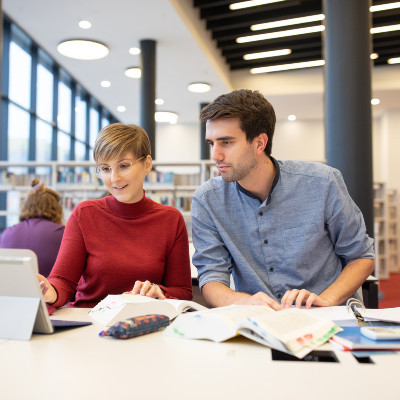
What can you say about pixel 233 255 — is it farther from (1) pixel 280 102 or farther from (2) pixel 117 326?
(1) pixel 280 102

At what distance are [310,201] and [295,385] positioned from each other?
3.09 ft

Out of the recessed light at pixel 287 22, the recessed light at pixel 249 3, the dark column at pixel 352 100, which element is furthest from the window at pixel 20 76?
the dark column at pixel 352 100

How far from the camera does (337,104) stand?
3.22 meters

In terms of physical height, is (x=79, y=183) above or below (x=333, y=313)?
above

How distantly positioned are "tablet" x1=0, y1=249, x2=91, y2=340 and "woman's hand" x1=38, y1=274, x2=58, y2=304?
0.25m

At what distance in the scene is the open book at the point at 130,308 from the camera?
1.10 metres

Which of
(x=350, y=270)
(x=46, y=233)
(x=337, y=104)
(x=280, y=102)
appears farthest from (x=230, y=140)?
(x=280, y=102)

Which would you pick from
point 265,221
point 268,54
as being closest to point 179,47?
point 268,54

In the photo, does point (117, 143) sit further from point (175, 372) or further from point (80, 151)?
point (80, 151)

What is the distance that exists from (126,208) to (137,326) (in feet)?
2.20

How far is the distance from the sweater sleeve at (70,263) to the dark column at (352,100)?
2.21 m

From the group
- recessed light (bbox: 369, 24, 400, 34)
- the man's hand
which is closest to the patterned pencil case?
the man's hand

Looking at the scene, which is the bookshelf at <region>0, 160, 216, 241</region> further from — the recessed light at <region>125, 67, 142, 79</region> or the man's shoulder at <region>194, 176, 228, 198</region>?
the man's shoulder at <region>194, 176, 228, 198</region>

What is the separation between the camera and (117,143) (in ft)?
4.95
